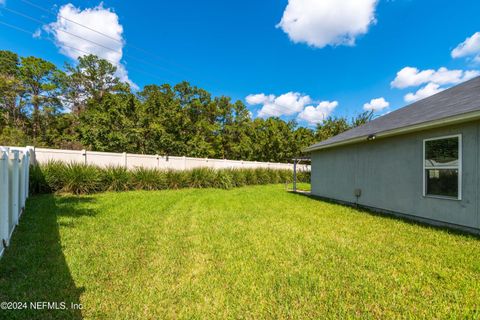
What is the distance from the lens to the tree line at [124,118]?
57.3 feet

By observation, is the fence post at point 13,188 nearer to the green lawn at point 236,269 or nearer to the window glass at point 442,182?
the green lawn at point 236,269

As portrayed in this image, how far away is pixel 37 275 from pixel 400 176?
7683 mm

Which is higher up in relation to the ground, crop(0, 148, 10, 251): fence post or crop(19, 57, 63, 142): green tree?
crop(19, 57, 63, 142): green tree

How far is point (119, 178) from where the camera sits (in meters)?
9.58

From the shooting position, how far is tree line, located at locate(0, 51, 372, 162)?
1745 centimetres

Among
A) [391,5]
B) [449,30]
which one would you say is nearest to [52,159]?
[391,5]

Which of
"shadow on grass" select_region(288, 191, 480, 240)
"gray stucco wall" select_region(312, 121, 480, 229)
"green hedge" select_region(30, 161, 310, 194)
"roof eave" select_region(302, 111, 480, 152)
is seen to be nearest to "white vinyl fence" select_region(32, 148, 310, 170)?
"green hedge" select_region(30, 161, 310, 194)

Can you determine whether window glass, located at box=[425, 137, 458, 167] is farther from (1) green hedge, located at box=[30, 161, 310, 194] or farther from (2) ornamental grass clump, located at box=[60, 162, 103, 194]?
(2) ornamental grass clump, located at box=[60, 162, 103, 194]

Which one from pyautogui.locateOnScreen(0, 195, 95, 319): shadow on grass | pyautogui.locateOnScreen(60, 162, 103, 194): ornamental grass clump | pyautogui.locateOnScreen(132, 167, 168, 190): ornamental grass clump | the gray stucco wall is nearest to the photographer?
pyautogui.locateOnScreen(0, 195, 95, 319): shadow on grass

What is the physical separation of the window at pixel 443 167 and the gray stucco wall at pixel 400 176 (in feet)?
0.34

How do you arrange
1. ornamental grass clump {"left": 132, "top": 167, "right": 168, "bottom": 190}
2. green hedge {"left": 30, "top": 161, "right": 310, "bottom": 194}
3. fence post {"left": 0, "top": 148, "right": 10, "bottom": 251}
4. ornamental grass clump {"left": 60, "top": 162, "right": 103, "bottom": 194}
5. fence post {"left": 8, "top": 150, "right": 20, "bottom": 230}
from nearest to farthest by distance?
1. fence post {"left": 0, "top": 148, "right": 10, "bottom": 251}
2. fence post {"left": 8, "top": 150, "right": 20, "bottom": 230}
3. green hedge {"left": 30, "top": 161, "right": 310, "bottom": 194}
4. ornamental grass clump {"left": 60, "top": 162, "right": 103, "bottom": 194}
5. ornamental grass clump {"left": 132, "top": 167, "right": 168, "bottom": 190}

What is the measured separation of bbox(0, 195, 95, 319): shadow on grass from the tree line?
47.5 ft

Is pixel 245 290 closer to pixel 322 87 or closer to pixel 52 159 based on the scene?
pixel 52 159

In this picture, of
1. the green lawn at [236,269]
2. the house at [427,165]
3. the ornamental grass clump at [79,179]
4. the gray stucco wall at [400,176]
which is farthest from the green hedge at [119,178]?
the house at [427,165]
